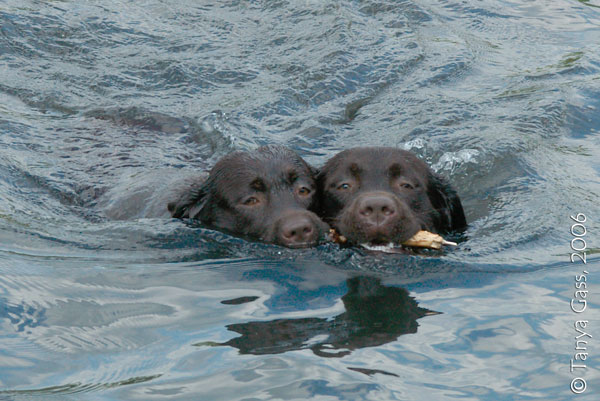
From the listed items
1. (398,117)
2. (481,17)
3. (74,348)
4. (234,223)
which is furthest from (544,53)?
(74,348)

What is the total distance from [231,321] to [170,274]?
93 cm

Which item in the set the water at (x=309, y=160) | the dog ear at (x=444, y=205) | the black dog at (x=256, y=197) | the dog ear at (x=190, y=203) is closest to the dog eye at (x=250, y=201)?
the black dog at (x=256, y=197)

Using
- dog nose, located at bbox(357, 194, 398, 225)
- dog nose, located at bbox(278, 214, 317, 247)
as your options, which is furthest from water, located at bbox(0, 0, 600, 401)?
dog nose, located at bbox(357, 194, 398, 225)

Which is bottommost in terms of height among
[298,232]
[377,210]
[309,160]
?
[298,232]

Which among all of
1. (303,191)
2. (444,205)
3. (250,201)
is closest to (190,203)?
(250,201)

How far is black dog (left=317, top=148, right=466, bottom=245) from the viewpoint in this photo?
19.6 feet

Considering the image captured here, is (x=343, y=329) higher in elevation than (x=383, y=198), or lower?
lower

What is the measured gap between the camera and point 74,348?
489 centimetres

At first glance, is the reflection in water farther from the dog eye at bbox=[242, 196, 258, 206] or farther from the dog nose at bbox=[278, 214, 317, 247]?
the dog eye at bbox=[242, 196, 258, 206]

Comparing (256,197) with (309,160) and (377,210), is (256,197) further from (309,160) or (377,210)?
(309,160)

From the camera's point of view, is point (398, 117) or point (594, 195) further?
point (398, 117)

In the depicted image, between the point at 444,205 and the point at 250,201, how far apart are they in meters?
1.57

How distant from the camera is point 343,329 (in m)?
5.06

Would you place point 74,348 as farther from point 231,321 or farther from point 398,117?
point 398,117
